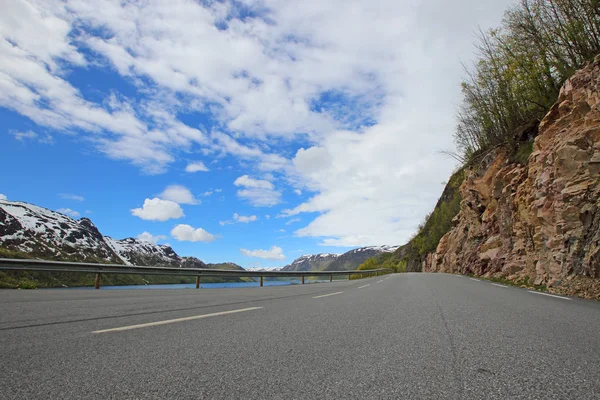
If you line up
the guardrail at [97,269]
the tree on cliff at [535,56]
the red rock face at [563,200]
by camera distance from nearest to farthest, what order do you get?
the guardrail at [97,269]
the red rock face at [563,200]
the tree on cliff at [535,56]

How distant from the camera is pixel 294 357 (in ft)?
9.61

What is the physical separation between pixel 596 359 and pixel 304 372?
8.75ft

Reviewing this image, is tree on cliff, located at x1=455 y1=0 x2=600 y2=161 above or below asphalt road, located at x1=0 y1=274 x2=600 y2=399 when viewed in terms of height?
above

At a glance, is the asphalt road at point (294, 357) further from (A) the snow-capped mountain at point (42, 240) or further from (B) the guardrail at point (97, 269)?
(A) the snow-capped mountain at point (42, 240)

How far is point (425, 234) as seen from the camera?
88.9 meters

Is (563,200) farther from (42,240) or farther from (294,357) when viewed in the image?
(42,240)

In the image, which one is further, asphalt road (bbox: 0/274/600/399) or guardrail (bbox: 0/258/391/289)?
guardrail (bbox: 0/258/391/289)

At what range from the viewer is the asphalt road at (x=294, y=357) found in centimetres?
214

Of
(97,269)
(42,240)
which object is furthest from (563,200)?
(42,240)

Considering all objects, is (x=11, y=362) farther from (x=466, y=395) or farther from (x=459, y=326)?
(x=459, y=326)

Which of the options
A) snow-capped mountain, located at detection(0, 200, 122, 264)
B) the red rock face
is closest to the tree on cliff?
the red rock face

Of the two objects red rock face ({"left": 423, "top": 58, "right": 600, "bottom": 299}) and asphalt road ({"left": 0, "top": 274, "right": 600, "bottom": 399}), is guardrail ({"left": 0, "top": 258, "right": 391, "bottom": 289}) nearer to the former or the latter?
asphalt road ({"left": 0, "top": 274, "right": 600, "bottom": 399})

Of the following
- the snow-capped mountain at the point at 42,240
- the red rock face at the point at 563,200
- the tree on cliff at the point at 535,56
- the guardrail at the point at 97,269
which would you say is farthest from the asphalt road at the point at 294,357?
the snow-capped mountain at the point at 42,240

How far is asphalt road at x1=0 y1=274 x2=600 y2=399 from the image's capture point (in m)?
2.14
